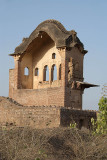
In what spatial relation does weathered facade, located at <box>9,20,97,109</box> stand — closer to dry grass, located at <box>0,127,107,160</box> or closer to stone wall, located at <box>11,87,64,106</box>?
stone wall, located at <box>11,87,64,106</box>

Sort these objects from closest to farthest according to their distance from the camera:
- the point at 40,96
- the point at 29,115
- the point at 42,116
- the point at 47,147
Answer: the point at 47,147, the point at 42,116, the point at 29,115, the point at 40,96

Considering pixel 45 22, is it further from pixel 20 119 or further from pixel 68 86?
pixel 20 119

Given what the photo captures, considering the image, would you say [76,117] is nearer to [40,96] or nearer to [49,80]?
[40,96]

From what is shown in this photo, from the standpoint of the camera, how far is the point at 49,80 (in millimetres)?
23281

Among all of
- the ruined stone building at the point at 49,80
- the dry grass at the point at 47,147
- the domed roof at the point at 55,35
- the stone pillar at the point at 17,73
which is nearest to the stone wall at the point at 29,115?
the ruined stone building at the point at 49,80

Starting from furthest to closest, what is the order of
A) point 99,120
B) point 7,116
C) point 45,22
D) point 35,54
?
point 35,54 → point 45,22 → point 7,116 → point 99,120

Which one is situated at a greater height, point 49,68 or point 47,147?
point 49,68

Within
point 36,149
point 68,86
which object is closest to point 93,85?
point 68,86

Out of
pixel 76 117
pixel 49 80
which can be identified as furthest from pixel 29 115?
pixel 49 80

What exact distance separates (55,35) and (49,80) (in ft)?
13.5

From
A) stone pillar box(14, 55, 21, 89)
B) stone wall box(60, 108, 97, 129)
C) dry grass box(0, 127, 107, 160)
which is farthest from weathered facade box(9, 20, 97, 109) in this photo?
dry grass box(0, 127, 107, 160)

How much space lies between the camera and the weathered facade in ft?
66.5

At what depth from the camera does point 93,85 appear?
21688mm

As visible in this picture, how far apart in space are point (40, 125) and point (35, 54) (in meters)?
9.53
